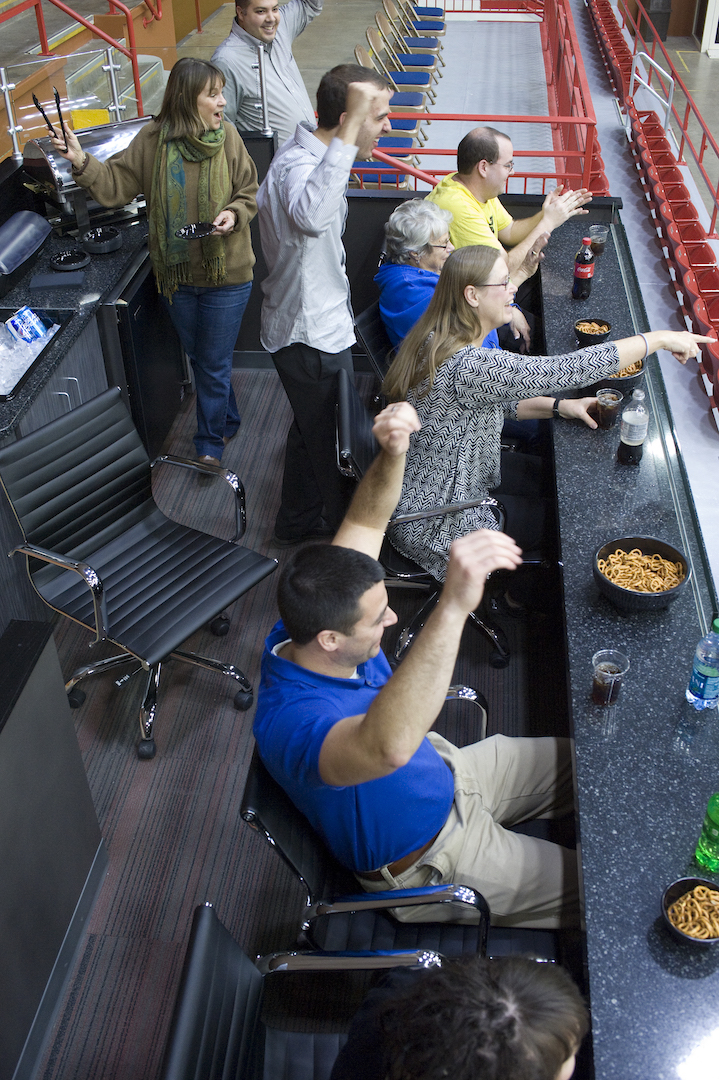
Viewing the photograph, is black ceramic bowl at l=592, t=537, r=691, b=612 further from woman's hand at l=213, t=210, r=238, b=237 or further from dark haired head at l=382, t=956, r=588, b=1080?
woman's hand at l=213, t=210, r=238, b=237

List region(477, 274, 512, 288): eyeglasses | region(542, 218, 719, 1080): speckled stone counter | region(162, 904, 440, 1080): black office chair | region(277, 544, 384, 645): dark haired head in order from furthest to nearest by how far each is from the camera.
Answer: region(477, 274, 512, 288): eyeglasses → region(277, 544, 384, 645): dark haired head → region(542, 218, 719, 1080): speckled stone counter → region(162, 904, 440, 1080): black office chair

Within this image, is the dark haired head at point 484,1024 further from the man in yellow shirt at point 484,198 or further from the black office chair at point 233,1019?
the man in yellow shirt at point 484,198

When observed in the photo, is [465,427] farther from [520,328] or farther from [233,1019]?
[233,1019]

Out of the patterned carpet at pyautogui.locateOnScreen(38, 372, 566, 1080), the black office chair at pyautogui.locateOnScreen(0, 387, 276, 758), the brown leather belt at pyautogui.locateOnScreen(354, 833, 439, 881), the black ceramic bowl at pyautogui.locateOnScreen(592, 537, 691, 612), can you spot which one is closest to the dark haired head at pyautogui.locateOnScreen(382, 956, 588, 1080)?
the brown leather belt at pyautogui.locateOnScreen(354, 833, 439, 881)

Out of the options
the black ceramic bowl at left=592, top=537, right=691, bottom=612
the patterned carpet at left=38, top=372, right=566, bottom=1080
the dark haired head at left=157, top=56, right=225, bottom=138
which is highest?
the dark haired head at left=157, top=56, right=225, bottom=138

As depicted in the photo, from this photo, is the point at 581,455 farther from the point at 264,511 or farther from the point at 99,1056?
the point at 99,1056

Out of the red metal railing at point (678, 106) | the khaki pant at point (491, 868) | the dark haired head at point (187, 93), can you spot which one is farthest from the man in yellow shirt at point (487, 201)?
the red metal railing at point (678, 106)

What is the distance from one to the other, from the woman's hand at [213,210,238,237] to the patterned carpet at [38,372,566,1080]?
1090 millimetres

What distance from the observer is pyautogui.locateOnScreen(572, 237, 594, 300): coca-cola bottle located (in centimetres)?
340

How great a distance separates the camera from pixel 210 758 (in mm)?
2742

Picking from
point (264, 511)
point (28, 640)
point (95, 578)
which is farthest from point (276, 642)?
point (264, 511)

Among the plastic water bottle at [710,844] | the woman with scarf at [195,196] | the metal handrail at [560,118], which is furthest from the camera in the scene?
the metal handrail at [560,118]

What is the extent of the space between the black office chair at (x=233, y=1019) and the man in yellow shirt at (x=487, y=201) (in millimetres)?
2455

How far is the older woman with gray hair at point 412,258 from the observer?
3.26 metres
